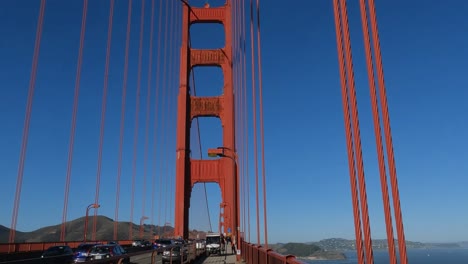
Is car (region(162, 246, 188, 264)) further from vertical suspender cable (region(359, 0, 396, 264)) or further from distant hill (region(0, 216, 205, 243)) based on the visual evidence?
distant hill (region(0, 216, 205, 243))

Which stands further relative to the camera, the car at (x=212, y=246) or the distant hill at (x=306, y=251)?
the distant hill at (x=306, y=251)

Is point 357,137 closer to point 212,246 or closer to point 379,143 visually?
point 379,143

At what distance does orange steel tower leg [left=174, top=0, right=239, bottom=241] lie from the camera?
105 ft

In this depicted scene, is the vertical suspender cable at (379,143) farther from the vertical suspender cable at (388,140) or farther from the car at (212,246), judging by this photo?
the car at (212,246)

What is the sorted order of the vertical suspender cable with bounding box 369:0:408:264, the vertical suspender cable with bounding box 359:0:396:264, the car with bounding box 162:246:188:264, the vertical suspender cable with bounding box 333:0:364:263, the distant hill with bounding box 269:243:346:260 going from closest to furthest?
the vertical suspender cable with bounding box 369:0:408:264
the vertical suspender cable with bounding box 359:0:396:264
the vertical suspender cable with bounding box 333:0:364:263
the car with bounding box 162:246:188:264
the distant hill with bounding box 269:243:346:260

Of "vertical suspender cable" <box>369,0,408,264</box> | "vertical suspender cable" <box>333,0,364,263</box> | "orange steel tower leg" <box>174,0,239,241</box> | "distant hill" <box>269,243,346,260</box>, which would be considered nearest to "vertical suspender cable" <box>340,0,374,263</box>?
"vertical suspender cable" <box>333,0,364,263</box>

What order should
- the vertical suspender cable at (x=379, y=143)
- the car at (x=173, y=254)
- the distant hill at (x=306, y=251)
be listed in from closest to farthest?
the vertical suspender cable at (x=379, y=143)
the car at (x=173, y=254)
the distant hill at (x=306, y=251)

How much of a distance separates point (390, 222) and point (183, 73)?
109ft

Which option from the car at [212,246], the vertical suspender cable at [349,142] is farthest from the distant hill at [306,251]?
the vertical suspender cable at [349,142]

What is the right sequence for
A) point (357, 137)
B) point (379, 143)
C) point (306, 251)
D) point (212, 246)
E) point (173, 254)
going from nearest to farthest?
point (379, 143) → point (357, 137) → point (173, 254) → point (212, 246) → point (306, 251)

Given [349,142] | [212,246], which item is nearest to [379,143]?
[349,142]

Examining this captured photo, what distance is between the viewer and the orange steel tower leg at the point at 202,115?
32.0 metres

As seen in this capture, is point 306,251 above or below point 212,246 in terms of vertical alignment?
below

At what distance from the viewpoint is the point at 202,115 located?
3622cm
